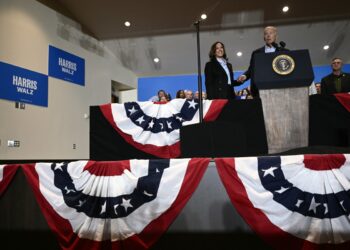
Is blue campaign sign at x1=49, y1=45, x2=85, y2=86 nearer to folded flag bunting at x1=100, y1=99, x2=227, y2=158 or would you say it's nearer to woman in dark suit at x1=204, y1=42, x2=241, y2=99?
folded flag bunting at x1=100, y1=99, x2=227, y2=158

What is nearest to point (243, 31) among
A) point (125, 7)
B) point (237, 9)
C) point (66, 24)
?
point (237, 9)

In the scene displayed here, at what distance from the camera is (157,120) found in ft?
9.53

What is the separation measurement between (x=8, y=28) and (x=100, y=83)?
2593mm

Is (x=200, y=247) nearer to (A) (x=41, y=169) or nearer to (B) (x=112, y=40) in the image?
(A) (x=41, y=169)

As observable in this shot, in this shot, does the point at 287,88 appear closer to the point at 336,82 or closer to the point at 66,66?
the point at 336,82

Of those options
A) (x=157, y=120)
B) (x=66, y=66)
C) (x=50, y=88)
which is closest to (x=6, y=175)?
(x=157, y=120)

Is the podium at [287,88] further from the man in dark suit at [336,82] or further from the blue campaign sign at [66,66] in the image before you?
the blue campaign sign at [66,66]

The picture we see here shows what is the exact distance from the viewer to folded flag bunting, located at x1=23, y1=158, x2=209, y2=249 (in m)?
1.65

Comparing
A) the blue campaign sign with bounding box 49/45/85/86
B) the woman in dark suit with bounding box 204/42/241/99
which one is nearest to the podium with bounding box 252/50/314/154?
the woman in dark suit with bounding box 204/42/241/99

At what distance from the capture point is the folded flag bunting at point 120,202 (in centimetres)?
165

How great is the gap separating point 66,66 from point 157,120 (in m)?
3.99

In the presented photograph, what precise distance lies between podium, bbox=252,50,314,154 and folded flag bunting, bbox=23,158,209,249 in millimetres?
1002

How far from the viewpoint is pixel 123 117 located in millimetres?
2926

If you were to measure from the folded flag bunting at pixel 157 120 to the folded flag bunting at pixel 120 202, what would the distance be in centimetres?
108
